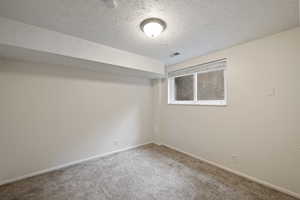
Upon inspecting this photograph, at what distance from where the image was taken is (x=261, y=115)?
1.92 meters

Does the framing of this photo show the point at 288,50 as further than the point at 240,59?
No

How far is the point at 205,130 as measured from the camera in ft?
8.60

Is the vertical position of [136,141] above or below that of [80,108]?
below

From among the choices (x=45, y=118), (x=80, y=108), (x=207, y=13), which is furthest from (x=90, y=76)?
(x=207, y=13)

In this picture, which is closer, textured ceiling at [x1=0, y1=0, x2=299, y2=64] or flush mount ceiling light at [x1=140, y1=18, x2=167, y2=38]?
textured ceiling at [x1=0, y1=0, x2=299, y2=64]

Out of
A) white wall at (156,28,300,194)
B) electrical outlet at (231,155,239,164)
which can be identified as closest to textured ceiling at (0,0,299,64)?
white wall at (156,28,300,194)

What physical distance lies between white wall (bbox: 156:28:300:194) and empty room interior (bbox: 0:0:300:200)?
14 mm

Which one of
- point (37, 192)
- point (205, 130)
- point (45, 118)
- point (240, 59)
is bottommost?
point (37, 192)

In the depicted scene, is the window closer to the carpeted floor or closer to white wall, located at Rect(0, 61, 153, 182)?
white wall, located at Rect(0, 61, 153, 182)

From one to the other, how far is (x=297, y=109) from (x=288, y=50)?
822 millimetres

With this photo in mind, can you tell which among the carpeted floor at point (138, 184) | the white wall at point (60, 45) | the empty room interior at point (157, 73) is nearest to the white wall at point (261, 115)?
the empty room interior at point (157, 73)

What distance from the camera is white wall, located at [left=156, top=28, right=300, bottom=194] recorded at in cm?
168

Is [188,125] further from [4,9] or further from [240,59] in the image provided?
[4,9]

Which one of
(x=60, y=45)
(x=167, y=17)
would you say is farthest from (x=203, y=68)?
(x=60, y=45)
